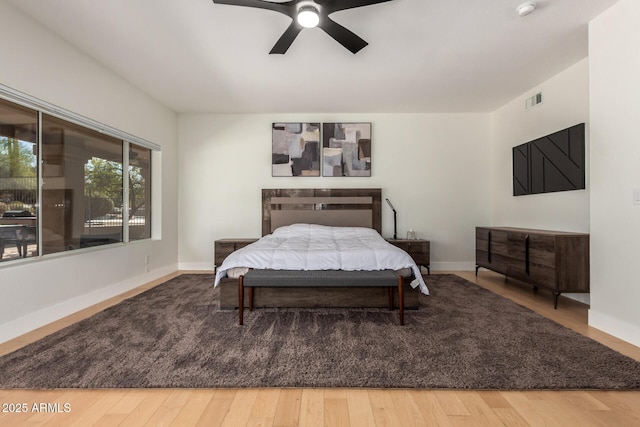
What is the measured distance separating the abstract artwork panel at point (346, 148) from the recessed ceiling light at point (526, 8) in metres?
2.50

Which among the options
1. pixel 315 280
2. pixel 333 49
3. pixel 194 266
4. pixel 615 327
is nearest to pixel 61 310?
pixel 194 266

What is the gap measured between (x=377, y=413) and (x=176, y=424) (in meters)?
0.91

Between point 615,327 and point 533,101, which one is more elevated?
point 533,101

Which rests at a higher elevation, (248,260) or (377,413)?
(248,260)

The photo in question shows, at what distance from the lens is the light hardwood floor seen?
132cm

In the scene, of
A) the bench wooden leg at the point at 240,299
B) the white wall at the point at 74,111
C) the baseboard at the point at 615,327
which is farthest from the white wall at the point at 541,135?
the white wall at the point at 74,111

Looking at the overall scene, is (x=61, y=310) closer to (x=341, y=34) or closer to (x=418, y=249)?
(x=341, y=34)

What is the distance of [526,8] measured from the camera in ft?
7.27

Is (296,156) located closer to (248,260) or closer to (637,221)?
(248,260)

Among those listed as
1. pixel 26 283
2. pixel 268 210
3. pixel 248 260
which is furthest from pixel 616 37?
pixel 26 283

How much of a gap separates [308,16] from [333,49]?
87 cm

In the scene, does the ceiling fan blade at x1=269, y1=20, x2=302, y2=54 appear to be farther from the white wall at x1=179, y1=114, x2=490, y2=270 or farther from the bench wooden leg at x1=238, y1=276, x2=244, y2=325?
the white wall at x1=179, y1=114, x2=490, y2=270

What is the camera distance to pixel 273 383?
1.59 meters

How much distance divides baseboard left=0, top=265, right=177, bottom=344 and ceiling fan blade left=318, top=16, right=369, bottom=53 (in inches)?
126
